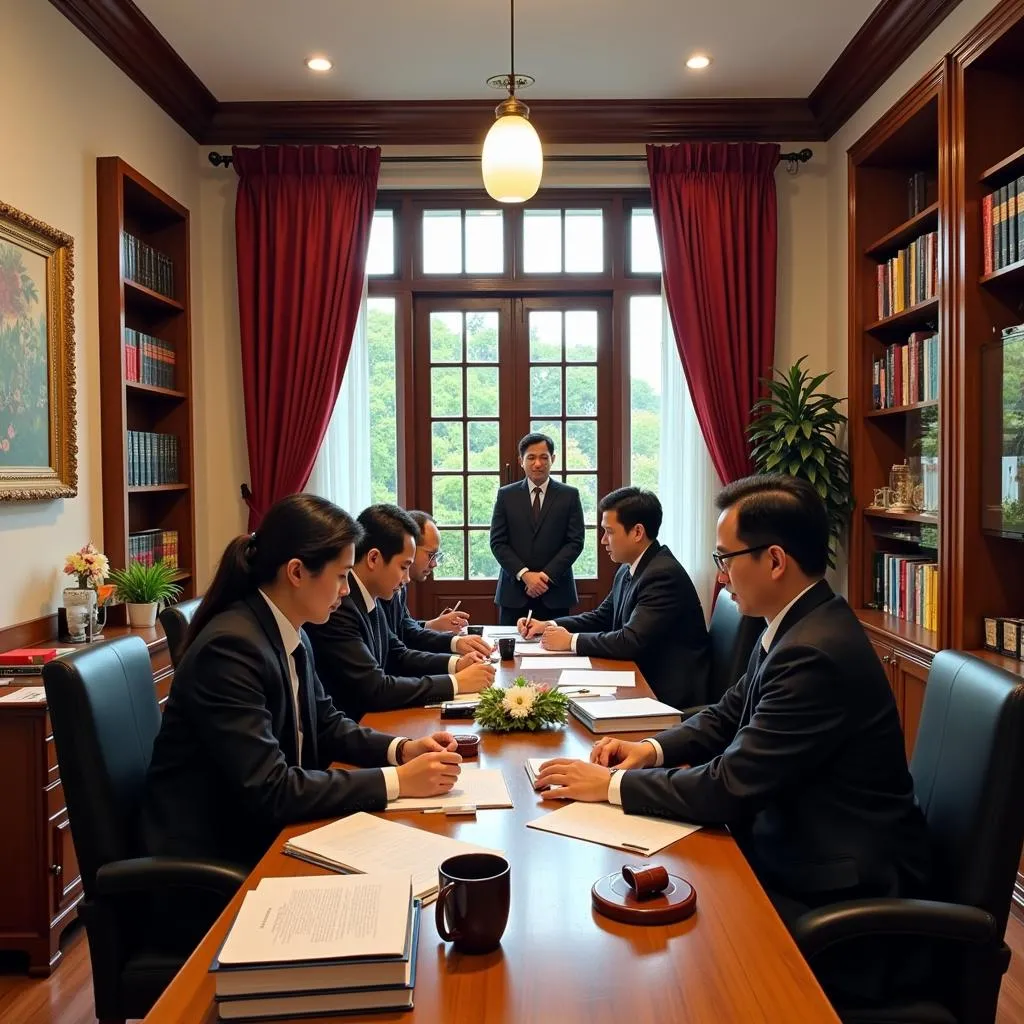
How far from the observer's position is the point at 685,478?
16.7 ft

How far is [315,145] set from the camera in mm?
4969

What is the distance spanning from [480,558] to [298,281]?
1.78 meters

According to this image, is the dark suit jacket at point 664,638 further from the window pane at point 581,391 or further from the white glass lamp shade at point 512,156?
the window pane at point 581,391

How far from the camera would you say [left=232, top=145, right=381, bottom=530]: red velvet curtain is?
A: 4938 millimetres

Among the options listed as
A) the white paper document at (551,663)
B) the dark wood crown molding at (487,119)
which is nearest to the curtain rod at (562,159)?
the dark wood crown molding at (487,119)

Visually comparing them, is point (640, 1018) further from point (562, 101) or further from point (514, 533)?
point (562, 101)

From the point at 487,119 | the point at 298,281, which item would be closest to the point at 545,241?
the point at 487,119

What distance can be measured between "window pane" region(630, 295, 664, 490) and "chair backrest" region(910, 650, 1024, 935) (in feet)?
11.6

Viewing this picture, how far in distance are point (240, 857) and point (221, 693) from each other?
345mm

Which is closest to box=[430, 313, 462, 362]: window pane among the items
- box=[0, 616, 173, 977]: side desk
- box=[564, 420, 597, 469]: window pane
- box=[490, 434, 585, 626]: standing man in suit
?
box=[564, 420, 597, 469]: window pane

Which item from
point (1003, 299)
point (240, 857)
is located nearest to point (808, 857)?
point (240, 857)

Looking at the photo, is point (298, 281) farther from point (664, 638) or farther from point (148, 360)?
point (664, 638)

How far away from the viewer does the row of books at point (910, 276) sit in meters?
3.94

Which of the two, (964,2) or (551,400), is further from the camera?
(551,400)
